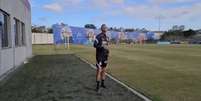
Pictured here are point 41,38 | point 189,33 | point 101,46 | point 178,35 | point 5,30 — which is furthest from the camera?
point 178,35

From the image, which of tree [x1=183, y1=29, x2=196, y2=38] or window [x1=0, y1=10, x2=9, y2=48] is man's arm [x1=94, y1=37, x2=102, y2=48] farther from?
tree [x1=183, y1=29, x2=196, y2=38]

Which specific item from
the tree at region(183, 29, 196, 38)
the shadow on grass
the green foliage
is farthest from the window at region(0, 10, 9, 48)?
the tree at region(183, 29, 196, 38)

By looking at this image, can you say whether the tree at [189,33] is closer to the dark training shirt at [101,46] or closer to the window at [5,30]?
the window at [5,30]

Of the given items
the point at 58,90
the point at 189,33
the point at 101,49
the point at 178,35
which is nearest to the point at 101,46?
the point at 101,49

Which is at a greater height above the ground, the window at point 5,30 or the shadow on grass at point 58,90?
the window at point 5,30

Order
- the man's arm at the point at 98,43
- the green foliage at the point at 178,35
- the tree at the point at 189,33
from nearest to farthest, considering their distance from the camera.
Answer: the man's arm at the point at 98,43
the green foliage at the point at 178,35
the tree at the point at 189,33

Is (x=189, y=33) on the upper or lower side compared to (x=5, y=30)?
lower

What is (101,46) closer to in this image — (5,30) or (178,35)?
(5,30)

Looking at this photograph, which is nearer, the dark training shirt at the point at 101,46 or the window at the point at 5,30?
the dark training shirt at the point at 101,46

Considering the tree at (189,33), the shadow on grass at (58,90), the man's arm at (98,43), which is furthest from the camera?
the tree at (189,33)

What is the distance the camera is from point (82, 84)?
15227 mm

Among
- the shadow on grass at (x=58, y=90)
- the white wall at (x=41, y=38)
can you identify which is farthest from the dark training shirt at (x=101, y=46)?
the white wall at (x=41, y=38)

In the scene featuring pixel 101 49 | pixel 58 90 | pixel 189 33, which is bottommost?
pixel 58 90

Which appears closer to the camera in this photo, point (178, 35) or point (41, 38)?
point (41, 38)
